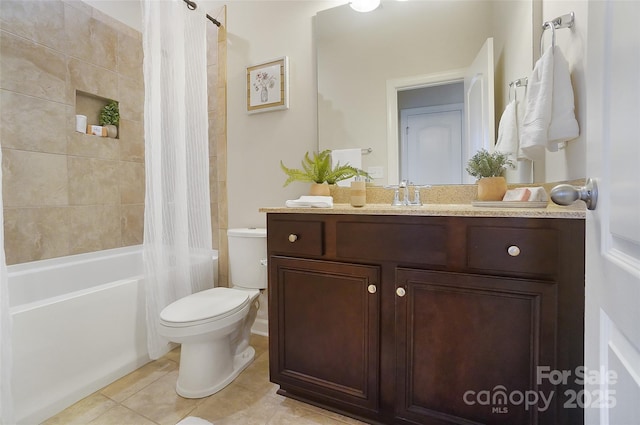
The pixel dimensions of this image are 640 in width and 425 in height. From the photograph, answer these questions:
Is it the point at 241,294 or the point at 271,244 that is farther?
the point at 241,294

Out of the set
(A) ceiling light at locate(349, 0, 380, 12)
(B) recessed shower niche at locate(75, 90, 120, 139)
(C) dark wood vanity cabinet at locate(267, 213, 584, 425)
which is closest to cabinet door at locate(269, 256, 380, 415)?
(C) dark wood vanity cabinet at locate(267, 213, 584, 425)

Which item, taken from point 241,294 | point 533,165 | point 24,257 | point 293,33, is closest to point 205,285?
point 241,294

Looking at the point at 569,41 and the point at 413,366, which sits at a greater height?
the point at 569,41

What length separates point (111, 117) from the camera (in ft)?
7.09

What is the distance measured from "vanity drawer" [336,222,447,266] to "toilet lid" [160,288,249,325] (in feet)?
2.25

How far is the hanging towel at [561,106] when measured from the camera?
41.4 inches

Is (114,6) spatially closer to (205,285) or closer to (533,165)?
(205,285)

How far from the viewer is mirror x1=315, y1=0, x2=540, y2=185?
1394mm

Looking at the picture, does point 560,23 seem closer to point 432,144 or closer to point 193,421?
point 432,144

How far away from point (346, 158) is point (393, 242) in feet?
2.61

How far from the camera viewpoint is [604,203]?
48 cm

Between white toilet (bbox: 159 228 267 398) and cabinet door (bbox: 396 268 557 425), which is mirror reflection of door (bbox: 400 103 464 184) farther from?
white toilet (bbox: 159 228 267 398)

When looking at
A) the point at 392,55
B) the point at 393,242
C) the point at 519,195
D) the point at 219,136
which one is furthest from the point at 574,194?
the point at 219,136

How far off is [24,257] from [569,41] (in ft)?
9.65
